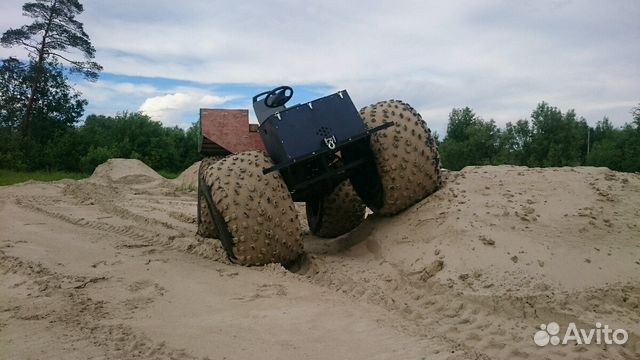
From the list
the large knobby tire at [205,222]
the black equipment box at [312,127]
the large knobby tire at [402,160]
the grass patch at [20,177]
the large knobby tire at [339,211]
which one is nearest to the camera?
the black equipment box at [312,127]

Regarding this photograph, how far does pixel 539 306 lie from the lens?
3770mm

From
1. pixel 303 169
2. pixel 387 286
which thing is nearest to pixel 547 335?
pixel 387 286

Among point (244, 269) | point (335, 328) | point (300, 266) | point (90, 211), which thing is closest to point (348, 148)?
point (300, 266)

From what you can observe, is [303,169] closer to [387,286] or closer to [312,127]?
[312,127]

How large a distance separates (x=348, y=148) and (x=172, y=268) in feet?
7.23

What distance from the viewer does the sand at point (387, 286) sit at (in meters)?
3.39

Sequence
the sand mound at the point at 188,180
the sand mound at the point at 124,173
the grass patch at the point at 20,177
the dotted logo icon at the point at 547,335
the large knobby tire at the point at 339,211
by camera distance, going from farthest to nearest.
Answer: the sand mound at the point at 188,180
the sand mound at the point at 124,173
the grass patch at the point at 20,177
the large knobby tire at the point at 339,211
the dotted logo icon at the point at 547,335

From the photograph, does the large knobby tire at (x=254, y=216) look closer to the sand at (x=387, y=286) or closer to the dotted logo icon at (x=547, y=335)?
the sand at (x=387, y=286)

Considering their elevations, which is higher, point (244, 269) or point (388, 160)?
point (388, 160)

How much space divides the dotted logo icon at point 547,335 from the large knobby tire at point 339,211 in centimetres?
378

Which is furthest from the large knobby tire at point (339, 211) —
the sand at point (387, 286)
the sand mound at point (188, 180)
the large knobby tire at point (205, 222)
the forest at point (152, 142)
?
the forest at point (152, 142)

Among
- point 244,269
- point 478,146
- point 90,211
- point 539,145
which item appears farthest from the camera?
point 478,146

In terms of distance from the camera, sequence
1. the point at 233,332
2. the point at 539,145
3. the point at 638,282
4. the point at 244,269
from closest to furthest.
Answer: the point at 233,332, the point at 638,282, the point at 244,269, the point at 539,145

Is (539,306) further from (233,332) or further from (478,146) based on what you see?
(478,146)
